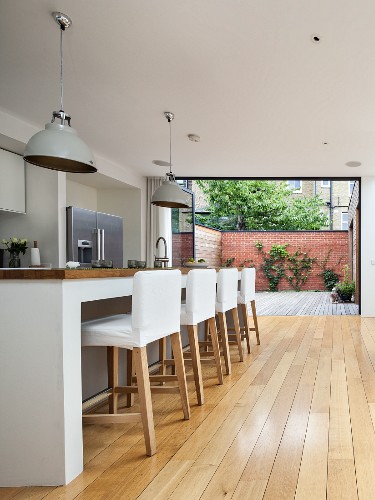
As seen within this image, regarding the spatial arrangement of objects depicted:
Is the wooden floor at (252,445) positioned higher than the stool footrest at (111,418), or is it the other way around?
the stool footrest at (111,418)

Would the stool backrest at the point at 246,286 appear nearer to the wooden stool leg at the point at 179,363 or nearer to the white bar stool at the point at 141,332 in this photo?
the wooden stool leg at the point at 179,363

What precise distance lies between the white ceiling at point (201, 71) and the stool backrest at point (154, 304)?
61.5 inches

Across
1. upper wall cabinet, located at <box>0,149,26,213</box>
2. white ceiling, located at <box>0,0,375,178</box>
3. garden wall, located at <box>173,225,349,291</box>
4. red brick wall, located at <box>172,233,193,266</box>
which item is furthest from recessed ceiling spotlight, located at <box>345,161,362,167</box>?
garden wall, located at <box>173,225,349,291</box>

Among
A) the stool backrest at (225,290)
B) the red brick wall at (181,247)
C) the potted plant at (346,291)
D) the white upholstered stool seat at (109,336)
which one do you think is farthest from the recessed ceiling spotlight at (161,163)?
the potted plant at (346,291)

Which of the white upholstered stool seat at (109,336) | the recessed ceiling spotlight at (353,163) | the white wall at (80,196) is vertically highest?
the recessed ceiling spotlight at (353,163)

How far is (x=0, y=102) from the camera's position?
4.36 meters

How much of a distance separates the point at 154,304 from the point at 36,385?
690 millimetres

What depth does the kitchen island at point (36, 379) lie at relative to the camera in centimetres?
196

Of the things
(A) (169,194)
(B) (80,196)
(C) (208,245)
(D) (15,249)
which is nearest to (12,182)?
(D) (15,249)

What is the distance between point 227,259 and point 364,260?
717 cm

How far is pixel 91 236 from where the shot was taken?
6.10 m

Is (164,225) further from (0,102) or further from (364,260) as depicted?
(0,102)

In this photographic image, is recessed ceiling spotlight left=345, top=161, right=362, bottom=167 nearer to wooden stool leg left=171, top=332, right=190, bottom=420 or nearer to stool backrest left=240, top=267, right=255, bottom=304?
stool backrest left=240, top=267, right=255, bottom=304

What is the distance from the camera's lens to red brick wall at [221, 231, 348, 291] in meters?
14.4
